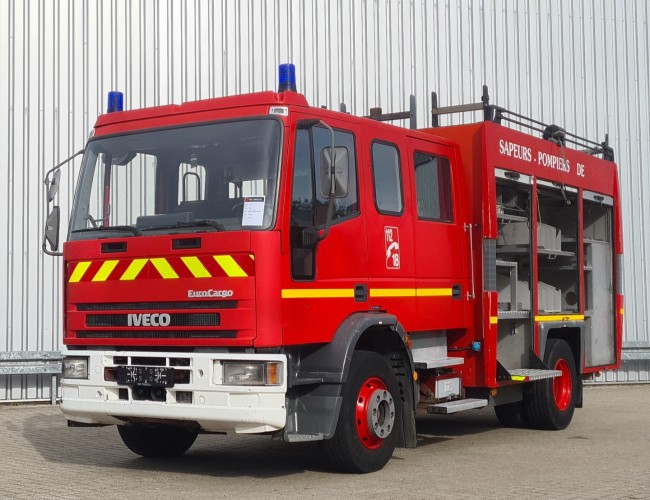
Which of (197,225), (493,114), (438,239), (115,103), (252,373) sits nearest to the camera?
(252,373)

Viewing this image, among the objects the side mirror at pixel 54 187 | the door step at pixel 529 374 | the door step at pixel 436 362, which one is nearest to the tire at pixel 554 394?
the door step at pixel 529 374

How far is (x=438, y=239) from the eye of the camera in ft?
31.2

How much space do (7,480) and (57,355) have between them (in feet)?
19.1

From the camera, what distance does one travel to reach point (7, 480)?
8.27 meters

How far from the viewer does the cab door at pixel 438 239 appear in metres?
9.27

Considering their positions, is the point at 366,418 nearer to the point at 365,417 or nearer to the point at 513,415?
the point at 365,417

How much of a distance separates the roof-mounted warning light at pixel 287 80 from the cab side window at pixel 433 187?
1.64m

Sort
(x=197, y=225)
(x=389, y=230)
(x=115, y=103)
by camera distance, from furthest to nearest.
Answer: (x=115, y=103) → (x=389, y=230) → (x=197, y=225)

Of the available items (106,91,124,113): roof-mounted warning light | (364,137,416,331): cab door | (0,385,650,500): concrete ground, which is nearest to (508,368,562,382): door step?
A: (0,385,650,500): concrete ground

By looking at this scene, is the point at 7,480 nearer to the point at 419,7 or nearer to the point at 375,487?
the point at 375,487

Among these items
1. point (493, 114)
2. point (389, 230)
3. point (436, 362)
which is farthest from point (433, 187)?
point (493, 114)

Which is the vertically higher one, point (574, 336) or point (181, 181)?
point (181, 181)

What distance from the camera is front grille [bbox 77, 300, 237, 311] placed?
7.69m

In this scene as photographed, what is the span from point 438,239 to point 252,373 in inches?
107
